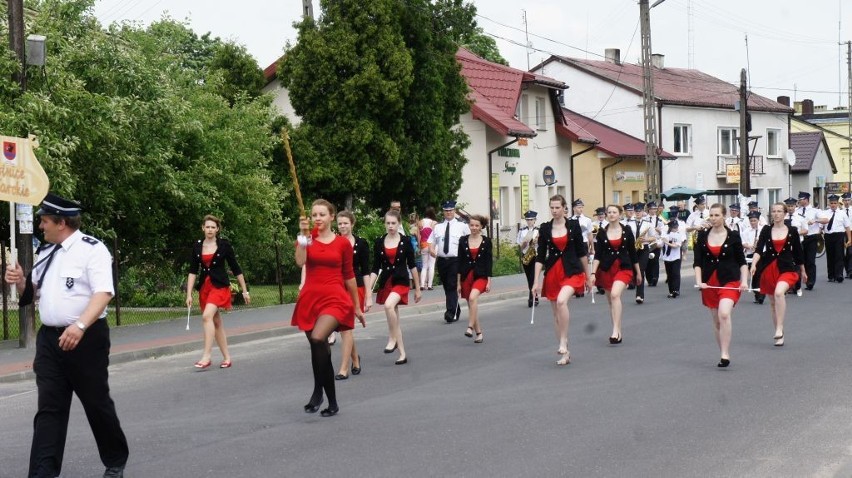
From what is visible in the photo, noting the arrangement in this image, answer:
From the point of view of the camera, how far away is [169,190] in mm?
18609

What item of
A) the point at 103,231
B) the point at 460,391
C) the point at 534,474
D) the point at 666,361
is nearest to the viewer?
the point at 534,474

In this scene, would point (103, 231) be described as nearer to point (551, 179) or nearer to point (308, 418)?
point (308, 418)

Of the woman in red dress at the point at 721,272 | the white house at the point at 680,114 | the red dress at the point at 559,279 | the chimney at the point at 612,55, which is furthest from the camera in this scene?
the chimney at the point at 612,55

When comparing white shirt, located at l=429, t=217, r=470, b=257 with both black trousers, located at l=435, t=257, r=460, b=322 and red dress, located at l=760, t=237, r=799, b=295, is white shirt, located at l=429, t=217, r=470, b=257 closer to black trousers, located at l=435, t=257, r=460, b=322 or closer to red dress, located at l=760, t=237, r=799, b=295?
black trousers, located at l=435, t=257, r=460, b=322

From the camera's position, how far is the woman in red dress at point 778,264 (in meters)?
14.0

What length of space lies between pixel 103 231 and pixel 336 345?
4959mm

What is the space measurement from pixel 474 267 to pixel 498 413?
571 centimetres

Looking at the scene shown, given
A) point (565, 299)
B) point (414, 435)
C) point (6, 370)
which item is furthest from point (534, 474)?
point (6, 370)

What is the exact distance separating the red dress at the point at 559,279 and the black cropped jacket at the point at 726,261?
131cm

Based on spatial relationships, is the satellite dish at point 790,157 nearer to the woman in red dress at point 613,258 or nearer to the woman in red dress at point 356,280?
the woman in red dress at point 613,258

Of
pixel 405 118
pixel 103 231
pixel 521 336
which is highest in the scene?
pixel 405 118

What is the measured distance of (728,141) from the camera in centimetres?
5925

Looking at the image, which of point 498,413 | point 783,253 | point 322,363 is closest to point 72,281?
point 322,363

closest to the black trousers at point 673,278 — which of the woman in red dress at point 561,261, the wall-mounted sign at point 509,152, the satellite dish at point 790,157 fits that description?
the woman in red dress at point 561,261
